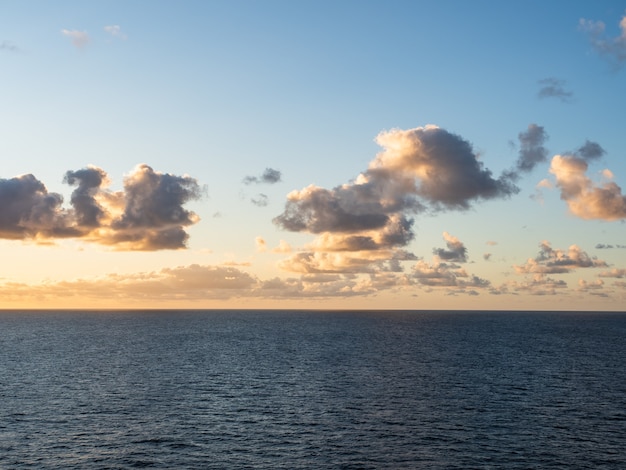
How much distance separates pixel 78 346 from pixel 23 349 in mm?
17708

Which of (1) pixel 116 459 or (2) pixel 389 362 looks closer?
(1) pixel 116 459

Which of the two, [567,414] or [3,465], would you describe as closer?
[3,465]

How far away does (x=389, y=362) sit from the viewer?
481 ft

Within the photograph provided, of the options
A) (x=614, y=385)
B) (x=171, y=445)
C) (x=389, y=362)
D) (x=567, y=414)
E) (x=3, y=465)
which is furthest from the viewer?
(x=389, y=362)

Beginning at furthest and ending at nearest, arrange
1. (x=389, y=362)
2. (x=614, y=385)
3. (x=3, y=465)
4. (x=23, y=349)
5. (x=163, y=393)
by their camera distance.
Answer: (x=23, y=349), (x=389, y=362), (x=614, y=385), (x=163, y=393), (x=3, y=465)

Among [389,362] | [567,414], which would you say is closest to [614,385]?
[567,414]

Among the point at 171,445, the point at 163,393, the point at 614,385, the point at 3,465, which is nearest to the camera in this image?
the point at 3,465

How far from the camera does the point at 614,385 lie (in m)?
113

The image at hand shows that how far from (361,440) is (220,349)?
4693 inches

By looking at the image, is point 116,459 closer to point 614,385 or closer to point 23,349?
point 614,385

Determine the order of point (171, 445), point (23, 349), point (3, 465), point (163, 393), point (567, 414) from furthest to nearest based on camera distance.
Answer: point (23, 349) → point (163, 393) → point (567, 414) → point (171, 445) → point (3, 465)

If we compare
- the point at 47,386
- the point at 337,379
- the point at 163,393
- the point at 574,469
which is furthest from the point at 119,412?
the point at 574,469

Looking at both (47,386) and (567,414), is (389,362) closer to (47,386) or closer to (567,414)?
(567,414)

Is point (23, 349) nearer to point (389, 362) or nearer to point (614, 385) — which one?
point (389, 362)
